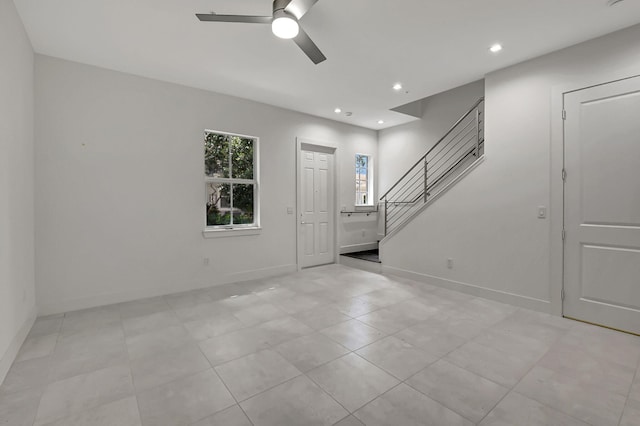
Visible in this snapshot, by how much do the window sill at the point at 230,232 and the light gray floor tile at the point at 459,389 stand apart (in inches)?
129

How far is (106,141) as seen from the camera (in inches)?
140

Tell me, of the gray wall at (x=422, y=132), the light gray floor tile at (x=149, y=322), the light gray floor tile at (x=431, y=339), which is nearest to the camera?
the light gray floor tile at (x=431, y=339)

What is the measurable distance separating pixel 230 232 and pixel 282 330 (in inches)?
83.0

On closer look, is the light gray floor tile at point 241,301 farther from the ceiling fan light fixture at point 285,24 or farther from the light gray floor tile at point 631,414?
the light gray floor tile at point 631,414

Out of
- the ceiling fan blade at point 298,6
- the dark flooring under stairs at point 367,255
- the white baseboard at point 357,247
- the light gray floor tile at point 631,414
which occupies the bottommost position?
the light gray floor tile at point 631,414

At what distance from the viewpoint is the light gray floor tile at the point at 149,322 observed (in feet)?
9.39

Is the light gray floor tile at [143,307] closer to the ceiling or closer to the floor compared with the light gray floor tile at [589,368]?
closer to the ceiling

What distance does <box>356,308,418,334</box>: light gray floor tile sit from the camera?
2.90 m

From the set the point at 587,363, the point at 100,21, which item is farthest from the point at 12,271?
the point at 587,363

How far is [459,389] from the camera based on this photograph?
6.35 ft

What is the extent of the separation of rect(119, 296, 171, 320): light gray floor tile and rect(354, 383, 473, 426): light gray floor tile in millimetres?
2691

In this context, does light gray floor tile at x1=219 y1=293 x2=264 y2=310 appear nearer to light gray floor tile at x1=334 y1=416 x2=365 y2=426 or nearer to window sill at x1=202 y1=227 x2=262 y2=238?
window sill at x1=202 y1=227 x2=262 y2=238

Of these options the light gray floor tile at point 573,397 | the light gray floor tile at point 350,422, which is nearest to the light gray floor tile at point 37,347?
the light gray floor tile at point 350,422

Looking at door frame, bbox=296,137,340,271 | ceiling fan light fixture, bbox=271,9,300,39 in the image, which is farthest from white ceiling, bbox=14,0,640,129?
door frame, bbox=296,137,340,271
